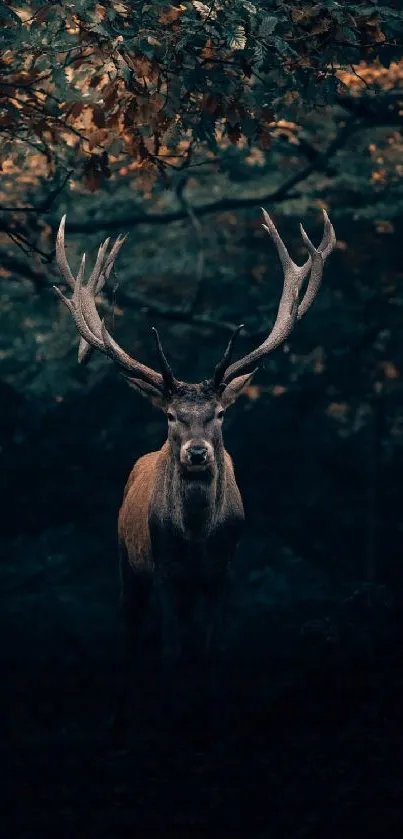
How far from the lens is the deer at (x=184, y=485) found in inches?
414

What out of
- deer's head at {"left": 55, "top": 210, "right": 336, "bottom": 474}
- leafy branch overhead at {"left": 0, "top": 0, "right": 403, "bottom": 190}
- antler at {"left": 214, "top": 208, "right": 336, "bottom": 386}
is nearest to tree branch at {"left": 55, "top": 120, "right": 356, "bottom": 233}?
leafy branch overhead at {"left": 0, "top": 0, "right": 403, "bottom": 190}

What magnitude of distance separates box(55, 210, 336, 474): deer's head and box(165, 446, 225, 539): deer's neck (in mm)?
144

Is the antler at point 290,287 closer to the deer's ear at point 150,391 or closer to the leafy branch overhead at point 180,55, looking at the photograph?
the deer's ear at point 150,391

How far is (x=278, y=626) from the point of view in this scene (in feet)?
49.2

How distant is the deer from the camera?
10.5 metres

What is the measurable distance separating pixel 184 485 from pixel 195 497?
11 cm

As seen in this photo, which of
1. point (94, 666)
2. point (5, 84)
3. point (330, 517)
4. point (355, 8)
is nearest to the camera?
point (355, 8)

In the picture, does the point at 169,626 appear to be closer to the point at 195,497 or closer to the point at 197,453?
the point at 195,497

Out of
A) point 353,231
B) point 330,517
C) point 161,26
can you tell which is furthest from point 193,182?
point 161,26

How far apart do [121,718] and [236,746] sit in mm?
1039

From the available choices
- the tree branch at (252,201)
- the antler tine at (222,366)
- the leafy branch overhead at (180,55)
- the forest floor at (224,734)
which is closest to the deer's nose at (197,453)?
the antler tine at (222,366)

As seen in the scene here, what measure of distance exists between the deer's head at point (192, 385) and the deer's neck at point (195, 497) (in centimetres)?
14

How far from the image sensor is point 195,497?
10.6 metres

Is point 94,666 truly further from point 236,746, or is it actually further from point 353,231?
point 353,231
